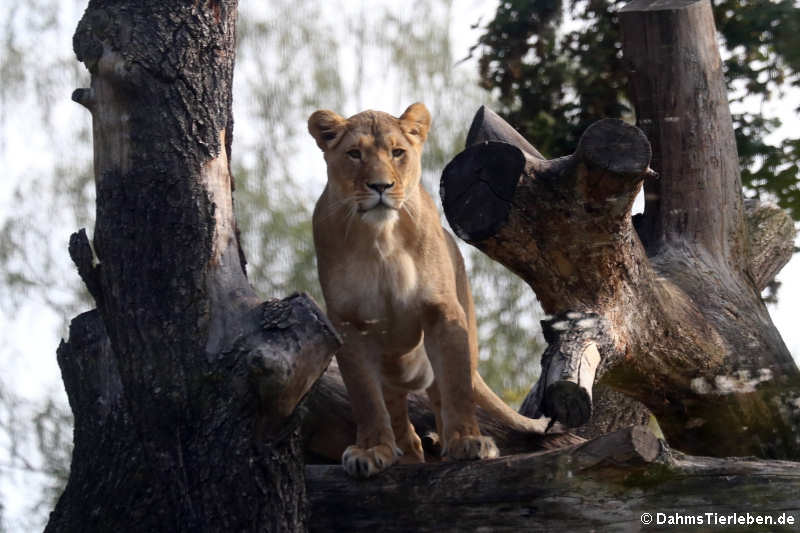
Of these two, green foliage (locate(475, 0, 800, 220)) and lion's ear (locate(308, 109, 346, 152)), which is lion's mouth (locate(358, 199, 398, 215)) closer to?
lion's ear (locate(308, 109, 346, 152))

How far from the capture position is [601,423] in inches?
219

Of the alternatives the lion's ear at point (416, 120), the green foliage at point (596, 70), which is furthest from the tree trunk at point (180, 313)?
the green foliage at point (596, 70)

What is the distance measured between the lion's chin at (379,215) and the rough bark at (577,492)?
3.26ft

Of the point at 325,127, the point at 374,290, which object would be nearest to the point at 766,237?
the point at 374,290

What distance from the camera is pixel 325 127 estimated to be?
4.18m

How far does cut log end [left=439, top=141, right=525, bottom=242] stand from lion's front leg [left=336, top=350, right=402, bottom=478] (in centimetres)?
69

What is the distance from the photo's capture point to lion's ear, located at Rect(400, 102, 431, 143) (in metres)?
4.20

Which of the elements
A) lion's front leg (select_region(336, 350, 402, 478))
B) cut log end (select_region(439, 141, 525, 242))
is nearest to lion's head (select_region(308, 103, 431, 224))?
cut log end (select_region(439, 141, 525, 242))

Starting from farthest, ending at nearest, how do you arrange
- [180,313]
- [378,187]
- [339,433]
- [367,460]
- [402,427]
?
[339,433] < [402,427] < [378,187] < [367,460] < [180,313]

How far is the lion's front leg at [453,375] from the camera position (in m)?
3.86

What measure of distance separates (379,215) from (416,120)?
0.57 metres

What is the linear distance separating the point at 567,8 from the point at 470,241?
10.6 ft

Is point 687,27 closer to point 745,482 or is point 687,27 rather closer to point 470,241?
point 470,241

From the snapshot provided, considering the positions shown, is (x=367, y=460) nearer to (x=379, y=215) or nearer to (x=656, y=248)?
(x=379, y=215)
